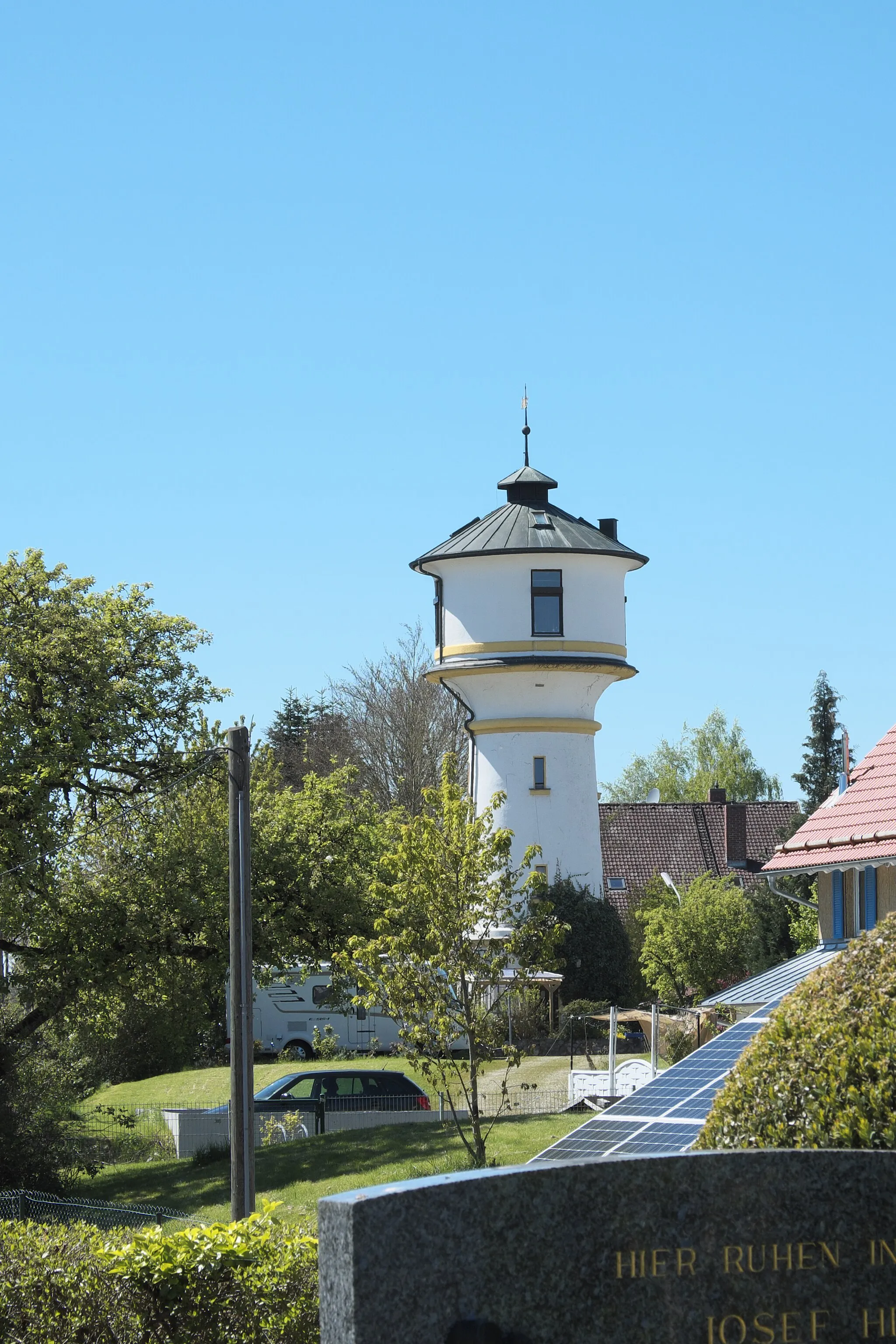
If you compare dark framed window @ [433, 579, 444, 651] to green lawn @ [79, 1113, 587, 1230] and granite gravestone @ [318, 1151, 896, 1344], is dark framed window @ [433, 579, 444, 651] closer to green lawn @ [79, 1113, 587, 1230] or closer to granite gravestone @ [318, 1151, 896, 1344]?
green lawn @ [79, 1113, 587, 1230]

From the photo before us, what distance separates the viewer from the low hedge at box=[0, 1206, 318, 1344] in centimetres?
1002

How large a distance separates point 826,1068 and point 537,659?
139 feet

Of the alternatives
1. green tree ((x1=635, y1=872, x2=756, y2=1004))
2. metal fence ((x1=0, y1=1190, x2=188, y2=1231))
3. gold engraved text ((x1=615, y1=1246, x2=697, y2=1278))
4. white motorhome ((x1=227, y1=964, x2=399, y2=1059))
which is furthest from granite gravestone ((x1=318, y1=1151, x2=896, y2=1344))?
green tree ((x1=635, y1=872, x2=756, y2=1004))

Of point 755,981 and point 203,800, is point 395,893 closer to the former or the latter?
point 755,981

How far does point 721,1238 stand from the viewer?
7352 mm

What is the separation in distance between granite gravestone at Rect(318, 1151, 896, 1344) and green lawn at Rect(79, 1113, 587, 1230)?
1732cm

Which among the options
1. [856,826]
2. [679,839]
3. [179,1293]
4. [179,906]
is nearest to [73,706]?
[179,906]

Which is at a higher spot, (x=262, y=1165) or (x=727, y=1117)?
(x=727, y=1117)

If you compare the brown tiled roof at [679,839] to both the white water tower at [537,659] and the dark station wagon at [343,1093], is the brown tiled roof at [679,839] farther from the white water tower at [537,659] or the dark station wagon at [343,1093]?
the dark station wagon at [343,1093]

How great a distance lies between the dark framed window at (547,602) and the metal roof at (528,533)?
2.56ft

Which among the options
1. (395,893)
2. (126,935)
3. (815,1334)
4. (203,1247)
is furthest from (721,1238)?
(126,935)

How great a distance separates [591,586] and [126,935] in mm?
22414

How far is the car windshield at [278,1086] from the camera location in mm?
36156

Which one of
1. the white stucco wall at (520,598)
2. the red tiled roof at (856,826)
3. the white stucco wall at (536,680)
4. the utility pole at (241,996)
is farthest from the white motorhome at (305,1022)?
the utility pole at (241,996)
